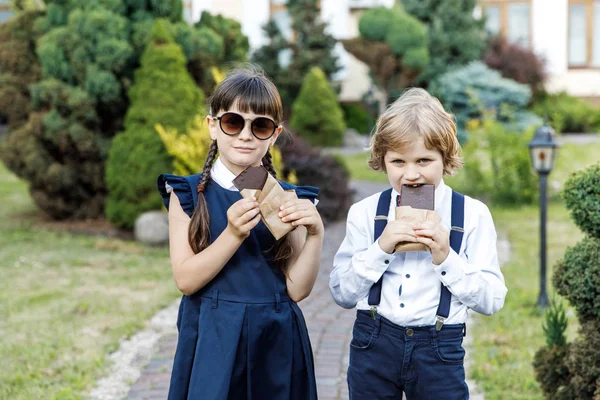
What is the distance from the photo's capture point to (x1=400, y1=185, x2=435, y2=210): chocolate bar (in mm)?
2164

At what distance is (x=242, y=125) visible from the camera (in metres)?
2.34

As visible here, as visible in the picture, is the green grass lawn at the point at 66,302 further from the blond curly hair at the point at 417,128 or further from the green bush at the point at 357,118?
the green bush at the point at 357,118

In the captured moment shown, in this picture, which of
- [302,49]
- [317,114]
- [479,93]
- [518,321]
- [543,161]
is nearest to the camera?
[518,321]

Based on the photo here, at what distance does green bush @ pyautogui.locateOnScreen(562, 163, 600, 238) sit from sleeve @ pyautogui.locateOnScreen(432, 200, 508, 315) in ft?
2.87

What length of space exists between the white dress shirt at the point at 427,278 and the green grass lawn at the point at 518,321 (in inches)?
72.5

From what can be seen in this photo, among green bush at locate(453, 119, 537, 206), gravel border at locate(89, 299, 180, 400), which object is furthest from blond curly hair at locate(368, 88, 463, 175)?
green bush at locate(453, 119, 537, 206)

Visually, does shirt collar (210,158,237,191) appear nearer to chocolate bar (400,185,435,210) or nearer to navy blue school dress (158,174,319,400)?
navy blue school dress (158,174,319,400)

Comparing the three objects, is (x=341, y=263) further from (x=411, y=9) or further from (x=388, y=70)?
(x=411, y=9)

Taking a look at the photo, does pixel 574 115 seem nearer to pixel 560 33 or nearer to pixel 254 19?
pixel 560 33

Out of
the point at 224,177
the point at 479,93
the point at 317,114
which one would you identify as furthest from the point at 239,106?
the point at 317,114

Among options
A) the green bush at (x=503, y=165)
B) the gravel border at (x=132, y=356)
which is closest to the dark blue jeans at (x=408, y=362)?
the gravel border at (x=132, y=356)

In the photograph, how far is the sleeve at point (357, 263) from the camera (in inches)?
88.3

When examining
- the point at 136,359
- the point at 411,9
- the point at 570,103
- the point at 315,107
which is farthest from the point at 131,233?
the point at 570,103

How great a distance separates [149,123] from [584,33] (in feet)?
57.0
